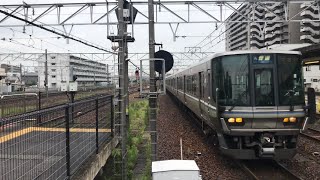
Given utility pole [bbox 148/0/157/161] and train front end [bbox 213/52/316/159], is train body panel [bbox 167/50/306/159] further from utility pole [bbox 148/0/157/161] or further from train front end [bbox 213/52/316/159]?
utility pole [bbox 148/0/157/161]

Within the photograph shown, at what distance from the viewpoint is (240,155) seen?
8.91m

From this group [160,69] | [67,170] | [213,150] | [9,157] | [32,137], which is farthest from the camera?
[213,150]

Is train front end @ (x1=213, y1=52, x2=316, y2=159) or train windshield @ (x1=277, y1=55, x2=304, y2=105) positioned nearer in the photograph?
train front end @ (x1=213, y1=52, x2=316, y2=159)

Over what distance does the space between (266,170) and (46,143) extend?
5.99 meters

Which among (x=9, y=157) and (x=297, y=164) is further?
(x=297, y=164)

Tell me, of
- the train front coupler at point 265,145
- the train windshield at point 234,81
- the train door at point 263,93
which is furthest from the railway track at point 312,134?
the train windshield at point 234,81

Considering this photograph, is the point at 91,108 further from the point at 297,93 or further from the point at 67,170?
the point at 297,93

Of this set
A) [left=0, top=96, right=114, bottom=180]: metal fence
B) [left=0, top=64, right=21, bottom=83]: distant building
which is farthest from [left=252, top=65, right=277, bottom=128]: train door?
[left=0, top=64, right=21, bottom=83]: distant building

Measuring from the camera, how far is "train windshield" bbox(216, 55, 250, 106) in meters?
8.98

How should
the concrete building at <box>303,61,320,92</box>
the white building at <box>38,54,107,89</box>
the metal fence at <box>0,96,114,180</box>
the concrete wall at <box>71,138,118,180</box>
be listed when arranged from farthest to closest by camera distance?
the white building at <box>38,54,107,89</box>, the concrete building at <box>303,61,320,92</box>, the concrete wall at <box>71,138,118,180</box>, the metal fence at <box>0,96,114,180</box>

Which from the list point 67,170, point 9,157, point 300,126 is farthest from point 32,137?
point 300,126

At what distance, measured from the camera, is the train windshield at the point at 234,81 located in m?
8.98

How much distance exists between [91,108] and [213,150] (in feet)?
16.2

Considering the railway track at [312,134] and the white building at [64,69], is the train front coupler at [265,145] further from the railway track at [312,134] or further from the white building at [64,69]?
the white building at [64,69]
